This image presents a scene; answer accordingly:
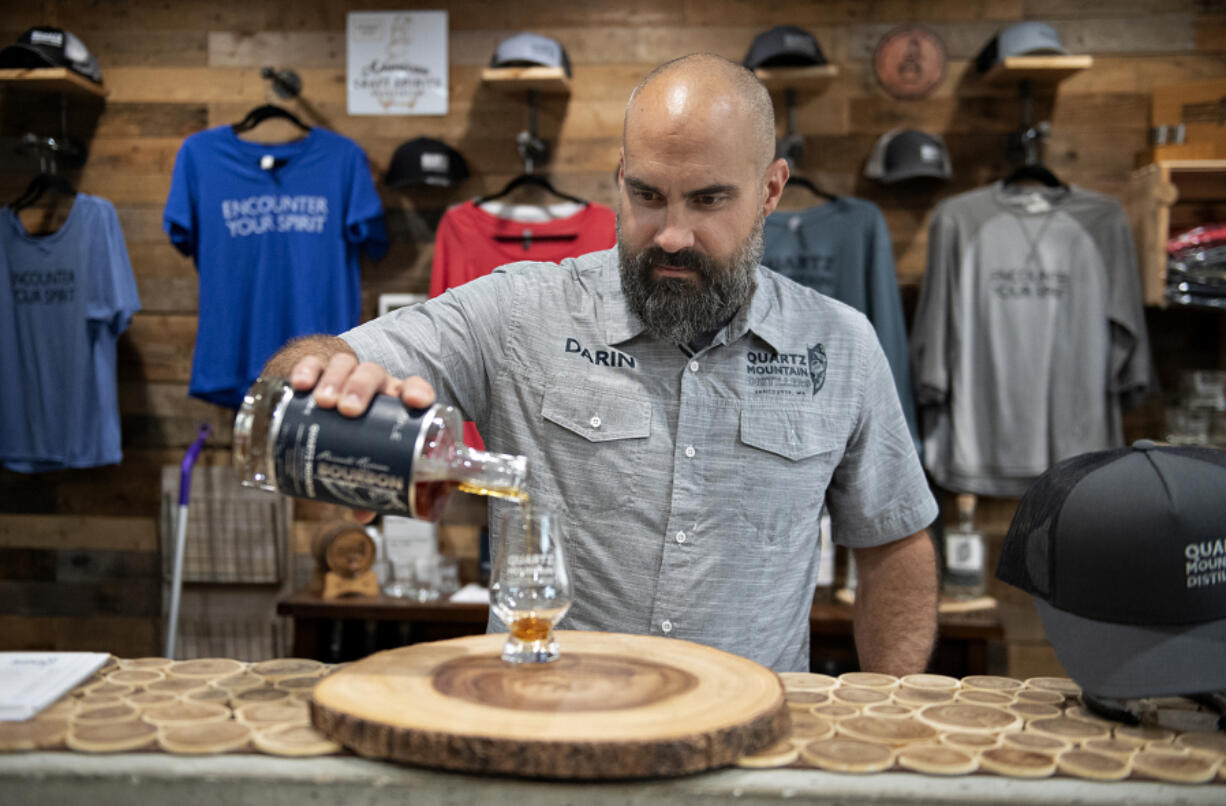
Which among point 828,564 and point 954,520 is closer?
point 828,564

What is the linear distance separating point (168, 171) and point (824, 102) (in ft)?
7.74

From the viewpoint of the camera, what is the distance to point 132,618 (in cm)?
370

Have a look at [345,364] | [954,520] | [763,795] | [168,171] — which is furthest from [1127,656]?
[168,171]

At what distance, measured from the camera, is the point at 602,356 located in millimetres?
1727

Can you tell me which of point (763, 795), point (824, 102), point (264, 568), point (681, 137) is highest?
point (824, 102)

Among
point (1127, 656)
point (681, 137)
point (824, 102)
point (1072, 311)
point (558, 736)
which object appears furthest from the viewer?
point (824, 102)

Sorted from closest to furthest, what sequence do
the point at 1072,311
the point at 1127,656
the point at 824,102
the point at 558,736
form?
1. the point at 558,736
2. the point at 1127,656
3. the point at 1072,311
4. the point at 824,102

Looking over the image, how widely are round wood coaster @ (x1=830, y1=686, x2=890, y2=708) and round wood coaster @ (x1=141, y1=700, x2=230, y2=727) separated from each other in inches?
27.1

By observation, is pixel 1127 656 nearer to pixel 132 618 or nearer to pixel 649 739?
pixel 649 739

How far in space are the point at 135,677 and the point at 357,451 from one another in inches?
18.4

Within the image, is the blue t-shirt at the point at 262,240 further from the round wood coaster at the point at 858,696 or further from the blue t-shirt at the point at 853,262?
the round wood coaster at the point at 858,696

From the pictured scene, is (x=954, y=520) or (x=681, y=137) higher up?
(x=681, y=137)

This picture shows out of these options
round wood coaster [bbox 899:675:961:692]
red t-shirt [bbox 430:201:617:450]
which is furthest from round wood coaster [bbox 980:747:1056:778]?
red t-shirt [bbox 430:201:617:450]

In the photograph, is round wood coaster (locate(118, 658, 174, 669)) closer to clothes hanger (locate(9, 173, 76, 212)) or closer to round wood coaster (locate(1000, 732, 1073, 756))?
round wood coaster (locate(1000, 732, 1073, 756))
